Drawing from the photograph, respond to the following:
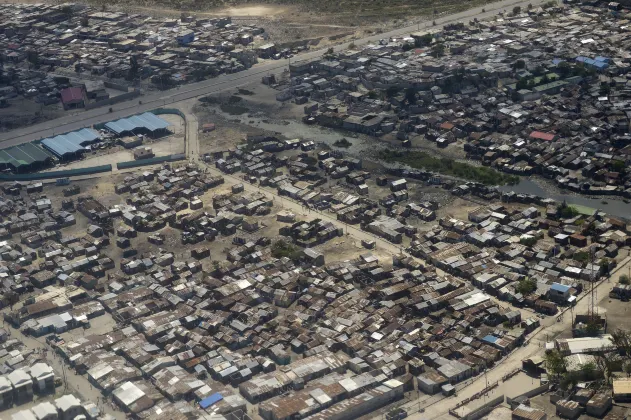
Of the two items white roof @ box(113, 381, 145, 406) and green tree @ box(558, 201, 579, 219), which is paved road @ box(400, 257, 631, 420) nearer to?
green tree @ box(558, 201, 579, 219)

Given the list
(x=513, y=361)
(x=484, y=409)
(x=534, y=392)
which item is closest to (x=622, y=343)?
(x=513, y=361)

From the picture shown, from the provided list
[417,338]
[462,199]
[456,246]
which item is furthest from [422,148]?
[417,338]

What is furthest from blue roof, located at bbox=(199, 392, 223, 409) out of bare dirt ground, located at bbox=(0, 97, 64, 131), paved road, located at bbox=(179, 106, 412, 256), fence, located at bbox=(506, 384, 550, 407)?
bare dirt ground, located at bbox=(0, 97, 64, 131)

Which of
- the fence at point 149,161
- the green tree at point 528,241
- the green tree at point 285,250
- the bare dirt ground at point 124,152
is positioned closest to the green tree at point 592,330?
the green tree at point 528,241

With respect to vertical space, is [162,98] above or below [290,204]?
below

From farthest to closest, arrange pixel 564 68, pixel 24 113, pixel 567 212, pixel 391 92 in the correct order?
pixel 24 113
pixel 564 68
pixel 391 92
pixel 567 212

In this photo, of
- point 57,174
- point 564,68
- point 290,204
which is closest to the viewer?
point 290,204

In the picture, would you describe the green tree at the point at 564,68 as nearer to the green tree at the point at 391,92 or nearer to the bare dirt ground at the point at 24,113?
the green tree at the point at 391,92

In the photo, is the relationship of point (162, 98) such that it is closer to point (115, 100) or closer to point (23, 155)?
point (115, 100)
